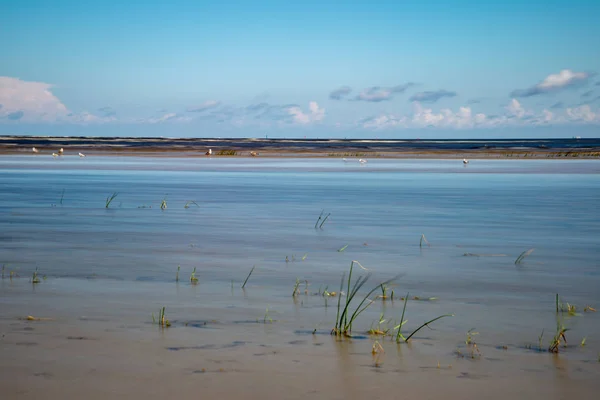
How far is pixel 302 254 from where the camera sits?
11367 millimetres

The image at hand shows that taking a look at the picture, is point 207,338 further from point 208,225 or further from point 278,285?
point 208,225

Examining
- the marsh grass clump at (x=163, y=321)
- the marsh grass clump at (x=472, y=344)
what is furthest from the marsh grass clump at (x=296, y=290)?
the marsh grass clump at (x=472, y=344)

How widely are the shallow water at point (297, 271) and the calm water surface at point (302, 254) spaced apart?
4 centimetres

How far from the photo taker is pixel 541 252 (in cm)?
1160

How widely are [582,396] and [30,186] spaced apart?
25.0 meters

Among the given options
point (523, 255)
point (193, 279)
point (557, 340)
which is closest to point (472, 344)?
point (557, 340)

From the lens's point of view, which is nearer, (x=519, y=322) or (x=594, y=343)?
(x=594, y=343)

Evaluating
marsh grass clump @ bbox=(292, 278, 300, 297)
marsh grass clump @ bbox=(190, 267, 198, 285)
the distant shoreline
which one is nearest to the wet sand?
marsh grass clump @ bbox=(292, 278, 300, 297)

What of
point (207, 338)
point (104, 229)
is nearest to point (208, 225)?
point (104, 229)

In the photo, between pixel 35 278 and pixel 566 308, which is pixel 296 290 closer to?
pixel 566 308

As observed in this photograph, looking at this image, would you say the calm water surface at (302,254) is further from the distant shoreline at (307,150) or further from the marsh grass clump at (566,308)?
the distant shoreline at (307,150)

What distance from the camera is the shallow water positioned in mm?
6465

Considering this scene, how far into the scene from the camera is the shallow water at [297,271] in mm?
6465

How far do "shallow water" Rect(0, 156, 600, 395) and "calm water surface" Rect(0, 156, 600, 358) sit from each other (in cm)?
4
